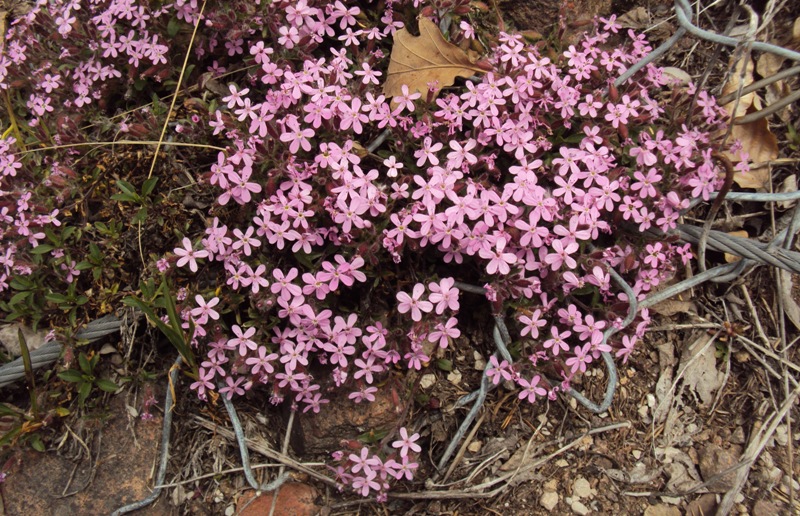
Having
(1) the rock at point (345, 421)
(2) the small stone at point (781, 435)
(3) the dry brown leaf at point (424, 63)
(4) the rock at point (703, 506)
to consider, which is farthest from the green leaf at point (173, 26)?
(2) the small stone at point (781, 435)

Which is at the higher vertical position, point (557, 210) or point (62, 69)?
point (62, 69)

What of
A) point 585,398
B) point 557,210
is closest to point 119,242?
point 557,210

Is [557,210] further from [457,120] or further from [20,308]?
[20,308]

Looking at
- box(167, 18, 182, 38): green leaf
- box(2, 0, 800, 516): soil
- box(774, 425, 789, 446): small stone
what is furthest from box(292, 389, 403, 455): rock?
box(167, 18, 182, 38): green leaf

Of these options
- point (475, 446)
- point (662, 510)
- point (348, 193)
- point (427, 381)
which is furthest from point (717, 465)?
point (348, 193)

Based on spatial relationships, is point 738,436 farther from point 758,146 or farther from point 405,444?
point 405,444

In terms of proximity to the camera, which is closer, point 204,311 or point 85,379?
point 204,311

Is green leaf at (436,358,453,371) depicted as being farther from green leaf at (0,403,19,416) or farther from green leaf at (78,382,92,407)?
green leaf at (0,403,19,416)
